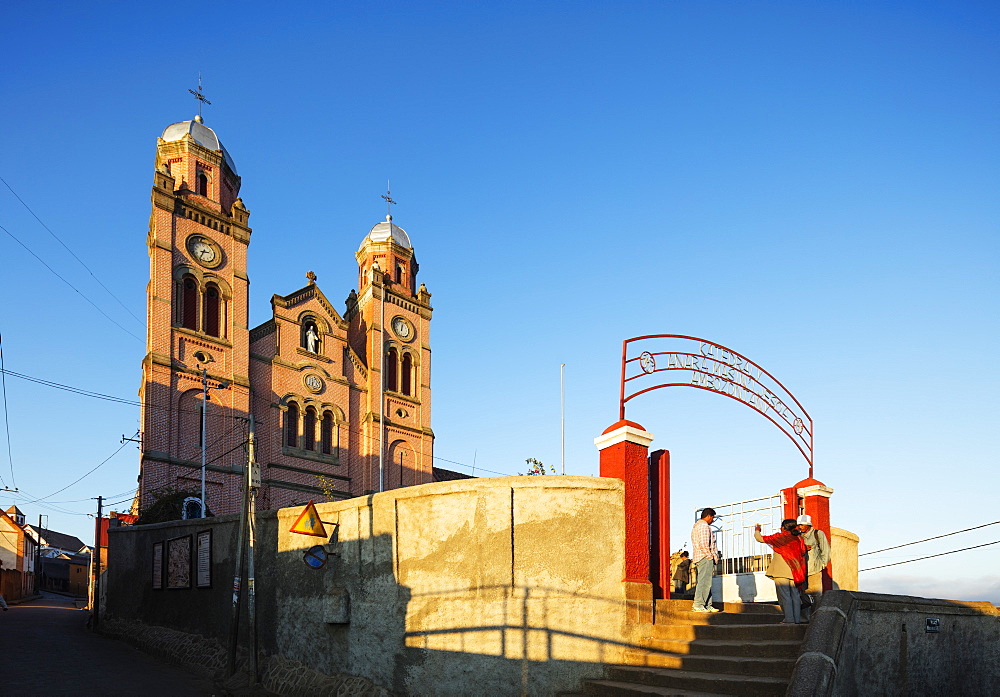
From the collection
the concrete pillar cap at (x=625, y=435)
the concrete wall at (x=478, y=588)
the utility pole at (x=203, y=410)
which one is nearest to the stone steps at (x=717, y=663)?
the concrete wall at (x=478, y=588)

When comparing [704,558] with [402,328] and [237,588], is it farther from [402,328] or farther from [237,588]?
[402,328]

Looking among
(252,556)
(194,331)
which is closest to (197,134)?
(194,331)

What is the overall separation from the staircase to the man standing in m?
0.24

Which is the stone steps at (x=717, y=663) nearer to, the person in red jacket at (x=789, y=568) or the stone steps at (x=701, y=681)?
the stone steps at (x=701, y=681)

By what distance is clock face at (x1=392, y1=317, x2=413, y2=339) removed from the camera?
41.8 metres

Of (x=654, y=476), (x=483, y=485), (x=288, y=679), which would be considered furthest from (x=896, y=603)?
(x=288, y=679)

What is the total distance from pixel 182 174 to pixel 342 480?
50.6 ft

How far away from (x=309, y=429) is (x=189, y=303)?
25.6 feet

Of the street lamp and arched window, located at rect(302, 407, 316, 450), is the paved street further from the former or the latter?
arched window, located at rect(302, 407, 316, 450)

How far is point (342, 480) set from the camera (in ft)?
121

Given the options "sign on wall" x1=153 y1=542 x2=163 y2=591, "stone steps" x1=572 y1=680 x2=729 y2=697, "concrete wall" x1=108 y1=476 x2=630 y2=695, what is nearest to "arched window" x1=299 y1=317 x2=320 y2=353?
"sign on wall" x1=153 y1=542 x2=163 y2=591

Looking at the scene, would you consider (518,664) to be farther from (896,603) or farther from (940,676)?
(940,676)

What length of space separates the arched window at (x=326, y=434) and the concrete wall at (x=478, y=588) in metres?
25.6

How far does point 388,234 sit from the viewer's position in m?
44.8
